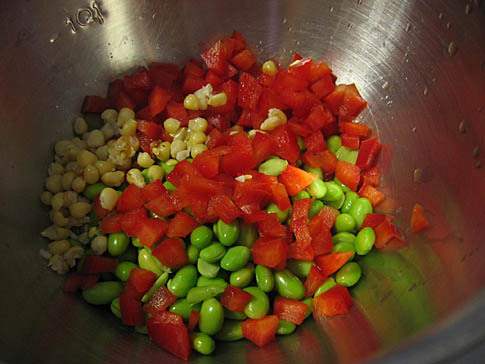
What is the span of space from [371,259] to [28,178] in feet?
4.10

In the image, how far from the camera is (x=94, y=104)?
1.84 metres

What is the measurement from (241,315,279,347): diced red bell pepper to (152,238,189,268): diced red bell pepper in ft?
0.96

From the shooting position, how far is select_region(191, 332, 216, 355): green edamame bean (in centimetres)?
136

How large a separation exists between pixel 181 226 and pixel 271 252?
1.03ft

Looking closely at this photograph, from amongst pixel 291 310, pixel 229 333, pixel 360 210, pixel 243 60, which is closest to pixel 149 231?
pixel 229 333

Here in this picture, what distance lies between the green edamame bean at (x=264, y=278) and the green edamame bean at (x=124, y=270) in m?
0.42

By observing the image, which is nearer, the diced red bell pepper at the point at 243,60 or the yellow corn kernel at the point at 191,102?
the yellow corn kernel at the point at 191,102

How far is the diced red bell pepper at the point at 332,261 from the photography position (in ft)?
4.92

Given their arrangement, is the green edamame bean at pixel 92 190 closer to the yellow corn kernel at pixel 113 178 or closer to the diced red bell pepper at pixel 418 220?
the yellow corn kernel at pixel 113 178

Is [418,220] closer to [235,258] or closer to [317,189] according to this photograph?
[317,189]

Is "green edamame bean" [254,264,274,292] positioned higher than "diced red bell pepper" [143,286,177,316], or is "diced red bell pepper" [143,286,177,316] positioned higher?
"green edamame bean" [254,264,274,292]

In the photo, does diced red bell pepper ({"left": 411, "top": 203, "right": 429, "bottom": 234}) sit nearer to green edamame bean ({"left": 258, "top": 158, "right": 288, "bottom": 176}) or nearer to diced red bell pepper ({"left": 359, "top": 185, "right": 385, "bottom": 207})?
diced red bell pepper ({"left": 359, "top": 185, "right": 385, "bottom": 207})

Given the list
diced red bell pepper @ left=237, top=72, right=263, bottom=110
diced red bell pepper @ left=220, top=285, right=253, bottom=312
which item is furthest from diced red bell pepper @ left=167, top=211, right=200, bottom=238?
diced red bell pepper @ left=237, top=72, right=263, bottom=110

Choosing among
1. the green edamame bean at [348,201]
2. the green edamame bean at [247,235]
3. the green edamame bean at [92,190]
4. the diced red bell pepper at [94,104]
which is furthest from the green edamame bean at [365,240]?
the diced red bell pepper at [94,104]
